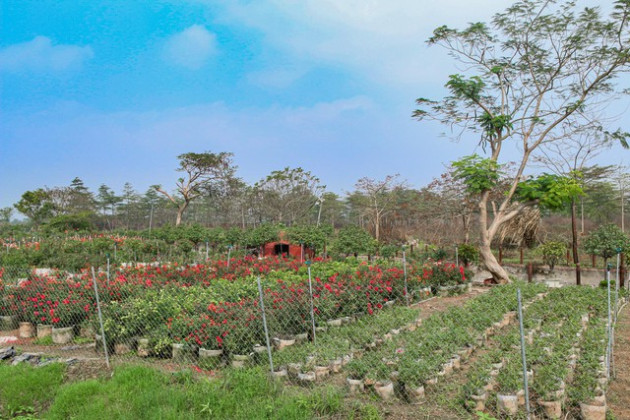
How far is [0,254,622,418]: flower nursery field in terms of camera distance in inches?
151

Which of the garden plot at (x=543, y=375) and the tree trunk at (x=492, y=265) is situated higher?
the tree trunk at (x=492, y=265)

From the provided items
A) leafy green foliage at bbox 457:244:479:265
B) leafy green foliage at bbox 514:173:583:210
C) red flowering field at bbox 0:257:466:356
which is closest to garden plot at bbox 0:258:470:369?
red flowering field at bbox 0:257:466:356

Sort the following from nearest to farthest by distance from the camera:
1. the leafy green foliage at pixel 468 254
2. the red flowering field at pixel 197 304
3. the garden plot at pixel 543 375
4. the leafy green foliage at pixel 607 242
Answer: the garden plot at pixel 543 375 → the red flowering field at pixel 197 304 → the leafy green foliage at pixel 607 242 → the leafy green foliage at pixel 468 254

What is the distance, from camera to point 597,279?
40.8ft

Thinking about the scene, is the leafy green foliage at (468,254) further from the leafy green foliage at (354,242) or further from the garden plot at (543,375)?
the garden plot at (543,375)

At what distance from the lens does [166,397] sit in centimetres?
390

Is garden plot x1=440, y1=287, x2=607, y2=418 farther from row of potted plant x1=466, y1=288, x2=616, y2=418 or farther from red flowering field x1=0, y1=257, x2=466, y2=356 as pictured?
red flowering field x1=0, y1=257, x2=466, y2=356

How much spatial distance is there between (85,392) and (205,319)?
1.55 metres

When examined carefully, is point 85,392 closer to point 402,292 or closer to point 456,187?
point 402,292

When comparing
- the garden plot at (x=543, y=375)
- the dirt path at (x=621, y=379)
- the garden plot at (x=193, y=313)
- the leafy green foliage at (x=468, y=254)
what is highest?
the leafy green foliage at (x=468, y=254)

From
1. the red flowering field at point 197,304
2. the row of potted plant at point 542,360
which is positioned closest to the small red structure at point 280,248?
the red flowering field at point 197,304

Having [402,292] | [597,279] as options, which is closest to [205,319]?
[402,292]

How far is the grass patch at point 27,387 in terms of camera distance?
4.16 meters

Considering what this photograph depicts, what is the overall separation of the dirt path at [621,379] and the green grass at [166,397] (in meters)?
2.40
